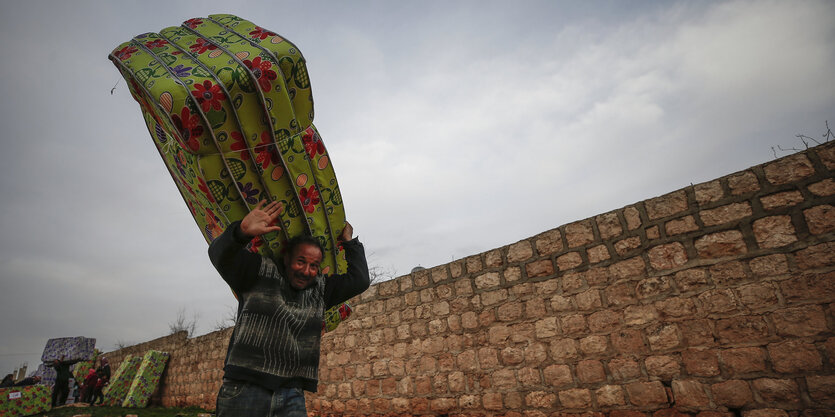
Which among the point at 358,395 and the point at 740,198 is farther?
the point at 358,395

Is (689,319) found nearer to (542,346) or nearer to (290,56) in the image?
(542,346)

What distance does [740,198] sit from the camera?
10.5 feet

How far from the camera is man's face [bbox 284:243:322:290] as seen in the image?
2059 mm

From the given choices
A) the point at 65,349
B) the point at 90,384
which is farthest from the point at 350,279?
the point at 65,349

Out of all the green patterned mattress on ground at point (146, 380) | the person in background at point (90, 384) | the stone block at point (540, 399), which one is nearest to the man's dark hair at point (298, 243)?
the stone block at point (540, 399)

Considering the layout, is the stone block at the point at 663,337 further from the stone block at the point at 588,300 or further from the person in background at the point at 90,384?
the person in background at the point at 90,384

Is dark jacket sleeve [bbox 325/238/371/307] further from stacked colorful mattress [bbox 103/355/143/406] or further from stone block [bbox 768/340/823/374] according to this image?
stacked colorful mattress [bbox 103/355/143/406]

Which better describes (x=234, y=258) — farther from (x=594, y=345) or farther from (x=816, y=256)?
(x=816, y=256)

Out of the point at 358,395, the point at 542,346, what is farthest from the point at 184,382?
the point at 542,346

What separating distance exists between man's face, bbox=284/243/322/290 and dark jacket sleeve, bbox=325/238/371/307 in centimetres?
21

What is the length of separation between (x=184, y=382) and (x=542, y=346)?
10.1 meters

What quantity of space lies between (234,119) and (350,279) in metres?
1.11

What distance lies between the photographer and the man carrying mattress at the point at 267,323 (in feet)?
5.60

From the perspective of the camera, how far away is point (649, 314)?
138 inches
